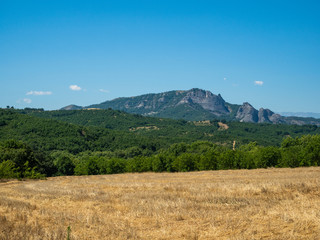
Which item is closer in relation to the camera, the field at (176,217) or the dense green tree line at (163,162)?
the field at (176,217)

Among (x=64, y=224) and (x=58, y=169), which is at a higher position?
(x=64, y=224)

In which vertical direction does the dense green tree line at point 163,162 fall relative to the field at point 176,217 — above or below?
below

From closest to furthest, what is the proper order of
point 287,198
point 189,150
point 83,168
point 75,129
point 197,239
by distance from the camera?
point 197,239
point 287,198
point 83,168
point 189,150
point 75,129

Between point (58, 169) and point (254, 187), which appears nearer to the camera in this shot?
point (254, 187)

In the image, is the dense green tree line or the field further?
→ the dense green tree line

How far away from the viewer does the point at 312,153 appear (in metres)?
66.6

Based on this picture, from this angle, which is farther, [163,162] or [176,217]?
[163,162]

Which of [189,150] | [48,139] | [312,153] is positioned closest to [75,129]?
[48,139]

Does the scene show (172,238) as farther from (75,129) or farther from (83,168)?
(75,129)

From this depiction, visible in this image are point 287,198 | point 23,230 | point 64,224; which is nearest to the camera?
point 23,230

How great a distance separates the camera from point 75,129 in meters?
193

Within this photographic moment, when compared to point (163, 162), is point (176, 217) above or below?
above

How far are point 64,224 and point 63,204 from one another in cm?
592

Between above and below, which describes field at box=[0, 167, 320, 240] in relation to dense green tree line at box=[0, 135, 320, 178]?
above
